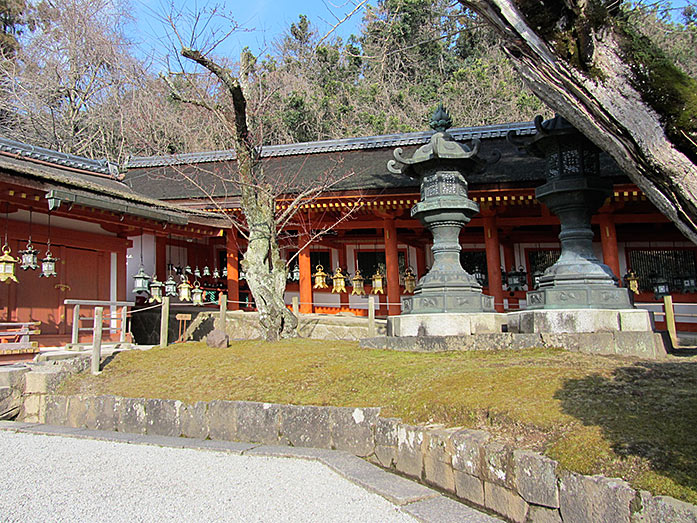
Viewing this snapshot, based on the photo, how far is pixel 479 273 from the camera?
15.0 m

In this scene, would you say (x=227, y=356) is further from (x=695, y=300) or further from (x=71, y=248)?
(x=695, y=300)

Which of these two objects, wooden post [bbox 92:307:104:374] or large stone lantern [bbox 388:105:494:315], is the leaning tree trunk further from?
wooden post [bbox 92:307:104:374]

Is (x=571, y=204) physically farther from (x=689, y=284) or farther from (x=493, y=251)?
(x=689, y=284)

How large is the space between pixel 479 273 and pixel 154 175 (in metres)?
10.6

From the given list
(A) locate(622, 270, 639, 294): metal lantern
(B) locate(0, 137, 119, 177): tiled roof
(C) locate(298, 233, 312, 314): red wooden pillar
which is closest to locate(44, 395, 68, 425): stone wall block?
(B) locate(0, 137, 119, 177): tiled roof

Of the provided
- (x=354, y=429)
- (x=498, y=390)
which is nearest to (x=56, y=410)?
(x=354, y=429)

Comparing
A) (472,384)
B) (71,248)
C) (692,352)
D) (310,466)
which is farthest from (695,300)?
(71,248)

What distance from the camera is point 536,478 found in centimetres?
305

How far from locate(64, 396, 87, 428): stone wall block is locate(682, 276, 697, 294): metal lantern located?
1394 centimetres

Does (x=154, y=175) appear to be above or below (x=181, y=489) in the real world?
above

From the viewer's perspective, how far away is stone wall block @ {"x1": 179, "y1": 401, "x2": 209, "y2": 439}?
5.57 m

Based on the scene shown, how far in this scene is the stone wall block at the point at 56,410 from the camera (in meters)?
6.75

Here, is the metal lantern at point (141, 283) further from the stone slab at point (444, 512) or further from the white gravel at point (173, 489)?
the stone slab at point (444, 512)

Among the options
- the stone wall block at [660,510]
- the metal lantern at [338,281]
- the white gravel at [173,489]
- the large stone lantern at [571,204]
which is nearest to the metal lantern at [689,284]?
the large stone lantern at [571,204]
